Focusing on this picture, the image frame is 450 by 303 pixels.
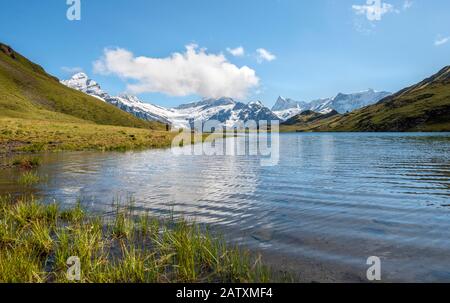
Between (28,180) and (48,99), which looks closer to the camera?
(28,180)

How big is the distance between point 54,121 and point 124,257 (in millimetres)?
102423

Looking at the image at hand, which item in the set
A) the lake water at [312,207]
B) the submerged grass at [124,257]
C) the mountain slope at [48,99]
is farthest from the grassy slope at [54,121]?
the submerged grass at [124,257]

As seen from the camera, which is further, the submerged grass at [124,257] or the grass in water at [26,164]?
the grass in water at [26,164]

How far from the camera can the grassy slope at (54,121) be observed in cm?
5494

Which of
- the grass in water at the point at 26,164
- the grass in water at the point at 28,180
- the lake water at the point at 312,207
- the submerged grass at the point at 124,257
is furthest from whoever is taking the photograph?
the grass in water at the point at 26,164

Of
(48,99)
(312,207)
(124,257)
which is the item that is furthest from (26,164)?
(48,99)

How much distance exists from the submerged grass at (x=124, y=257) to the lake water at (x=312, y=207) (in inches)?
58.1

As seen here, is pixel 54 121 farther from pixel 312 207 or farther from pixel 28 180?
pixel 312 207

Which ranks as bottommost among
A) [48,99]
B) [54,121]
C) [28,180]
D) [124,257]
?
[124,257]

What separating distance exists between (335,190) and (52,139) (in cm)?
5340

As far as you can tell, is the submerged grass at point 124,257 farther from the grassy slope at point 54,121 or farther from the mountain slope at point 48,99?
the mountain slope at point 48,99

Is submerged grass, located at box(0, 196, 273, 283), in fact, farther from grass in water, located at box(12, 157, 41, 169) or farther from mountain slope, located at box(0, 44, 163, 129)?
mountain slope, located at box(0, 44, 163, 129)

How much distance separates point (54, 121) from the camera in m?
96.6
